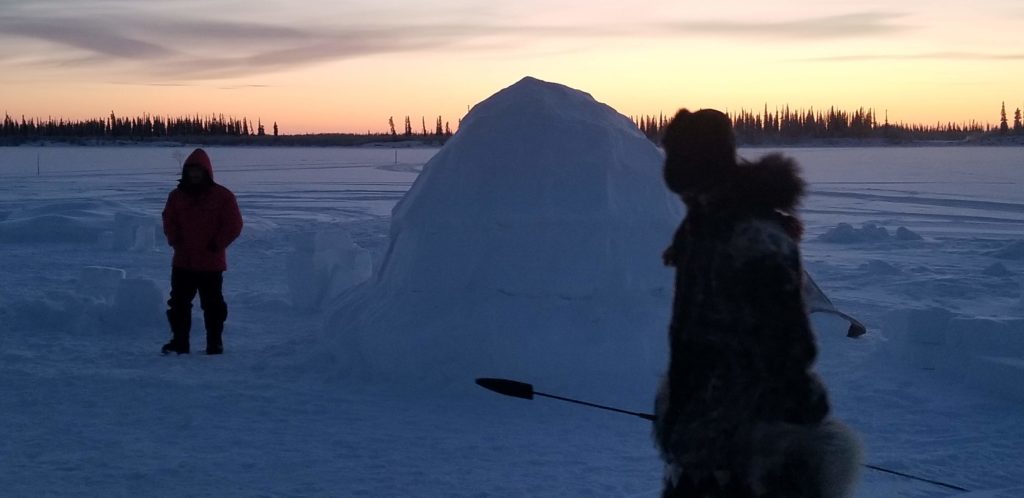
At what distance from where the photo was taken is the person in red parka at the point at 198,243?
6660 mm

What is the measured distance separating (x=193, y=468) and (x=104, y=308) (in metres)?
3.64

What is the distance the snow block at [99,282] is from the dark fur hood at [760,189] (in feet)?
23.0

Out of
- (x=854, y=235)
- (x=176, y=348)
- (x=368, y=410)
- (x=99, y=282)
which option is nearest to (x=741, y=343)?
(x=368, y=410)

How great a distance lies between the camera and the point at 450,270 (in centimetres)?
628

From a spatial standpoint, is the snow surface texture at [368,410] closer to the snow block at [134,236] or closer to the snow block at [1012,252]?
the snow block at [1012,252]

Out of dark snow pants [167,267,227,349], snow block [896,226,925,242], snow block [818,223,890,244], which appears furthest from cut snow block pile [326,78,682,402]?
snow block [896,226,925,242]

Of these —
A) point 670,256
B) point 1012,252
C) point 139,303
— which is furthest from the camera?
point 1012,252

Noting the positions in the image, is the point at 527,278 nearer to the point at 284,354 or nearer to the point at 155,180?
the point at 284,354

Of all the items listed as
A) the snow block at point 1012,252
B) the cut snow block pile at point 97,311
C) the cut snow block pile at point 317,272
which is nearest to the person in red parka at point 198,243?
the cut snow block pile at point 97,311

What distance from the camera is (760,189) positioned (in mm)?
2342

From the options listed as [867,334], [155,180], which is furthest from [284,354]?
[155,180]

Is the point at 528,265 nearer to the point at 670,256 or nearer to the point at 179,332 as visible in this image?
the point at 179,332

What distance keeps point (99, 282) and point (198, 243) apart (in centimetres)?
224

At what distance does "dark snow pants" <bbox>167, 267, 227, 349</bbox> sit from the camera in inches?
262
